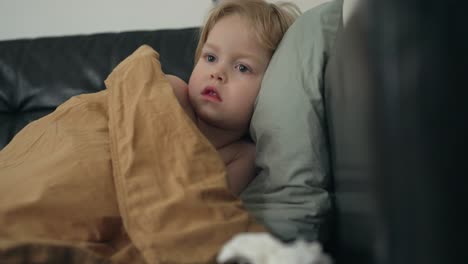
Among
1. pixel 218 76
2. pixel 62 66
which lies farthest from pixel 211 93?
pixel 62 66

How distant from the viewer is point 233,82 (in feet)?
3.00

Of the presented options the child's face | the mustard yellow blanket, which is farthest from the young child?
the mustard yellow blanket

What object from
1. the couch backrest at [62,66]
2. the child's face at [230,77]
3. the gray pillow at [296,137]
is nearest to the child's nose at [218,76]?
the child's face at [230,77]

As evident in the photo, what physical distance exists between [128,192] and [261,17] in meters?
0.53

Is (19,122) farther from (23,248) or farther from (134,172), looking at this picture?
(23,248)

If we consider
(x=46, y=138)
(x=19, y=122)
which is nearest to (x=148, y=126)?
(x=46, y=138)

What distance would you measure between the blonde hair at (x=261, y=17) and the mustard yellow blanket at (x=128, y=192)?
0.91 feet

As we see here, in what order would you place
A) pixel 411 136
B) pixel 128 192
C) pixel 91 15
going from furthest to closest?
pixel 91 15
pixel 128 192
pixel 411 136

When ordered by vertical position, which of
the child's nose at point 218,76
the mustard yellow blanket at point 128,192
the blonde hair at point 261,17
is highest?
the blonde hair at point 261,17

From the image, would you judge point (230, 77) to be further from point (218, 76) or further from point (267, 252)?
point (267, 252)

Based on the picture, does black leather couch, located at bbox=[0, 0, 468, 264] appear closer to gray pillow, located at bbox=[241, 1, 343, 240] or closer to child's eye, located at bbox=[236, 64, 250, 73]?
gray pillow, located at bbox=[241, 1, 343, 240]

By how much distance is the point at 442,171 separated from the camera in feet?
1.06

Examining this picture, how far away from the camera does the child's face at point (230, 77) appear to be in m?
0.91

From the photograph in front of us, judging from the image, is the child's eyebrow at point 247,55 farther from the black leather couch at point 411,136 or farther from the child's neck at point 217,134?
the black leather couch at point 411,136
